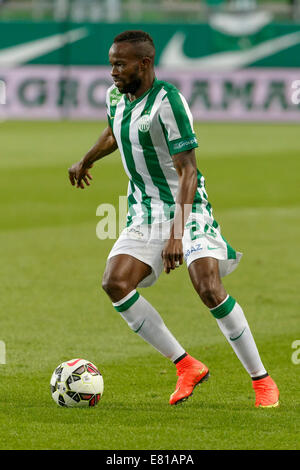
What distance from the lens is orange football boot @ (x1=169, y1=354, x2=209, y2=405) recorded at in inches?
232

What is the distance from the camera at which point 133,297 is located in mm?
5898

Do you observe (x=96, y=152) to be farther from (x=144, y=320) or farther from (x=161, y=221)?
(x=144, y=320)

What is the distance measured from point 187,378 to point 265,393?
19.5 inches

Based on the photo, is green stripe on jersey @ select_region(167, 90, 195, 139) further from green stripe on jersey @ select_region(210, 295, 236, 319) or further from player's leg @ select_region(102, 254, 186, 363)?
green stripe on jersey @ select_region(210, 295, 236, 319)

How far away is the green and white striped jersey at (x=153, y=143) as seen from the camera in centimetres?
576

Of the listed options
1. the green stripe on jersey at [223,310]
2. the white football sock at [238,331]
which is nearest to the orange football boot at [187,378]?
the white football sock at [238,331]

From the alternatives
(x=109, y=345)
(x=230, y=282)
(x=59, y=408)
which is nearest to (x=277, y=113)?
(x=230, y=282)

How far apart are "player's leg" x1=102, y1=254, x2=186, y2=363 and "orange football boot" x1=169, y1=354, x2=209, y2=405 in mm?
130

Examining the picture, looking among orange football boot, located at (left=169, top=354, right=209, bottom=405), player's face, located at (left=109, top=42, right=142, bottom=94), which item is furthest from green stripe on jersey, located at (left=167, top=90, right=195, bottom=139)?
orange football boot, located at (left=169, top=354, right=209, bottom=405)

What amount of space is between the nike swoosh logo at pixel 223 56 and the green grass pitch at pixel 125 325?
A: 11083 millimetres

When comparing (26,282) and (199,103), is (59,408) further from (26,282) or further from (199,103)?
(199,103)

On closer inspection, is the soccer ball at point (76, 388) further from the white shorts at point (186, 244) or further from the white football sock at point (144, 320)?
the white shorts at point (186, 244)

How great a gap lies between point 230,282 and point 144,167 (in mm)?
4062
